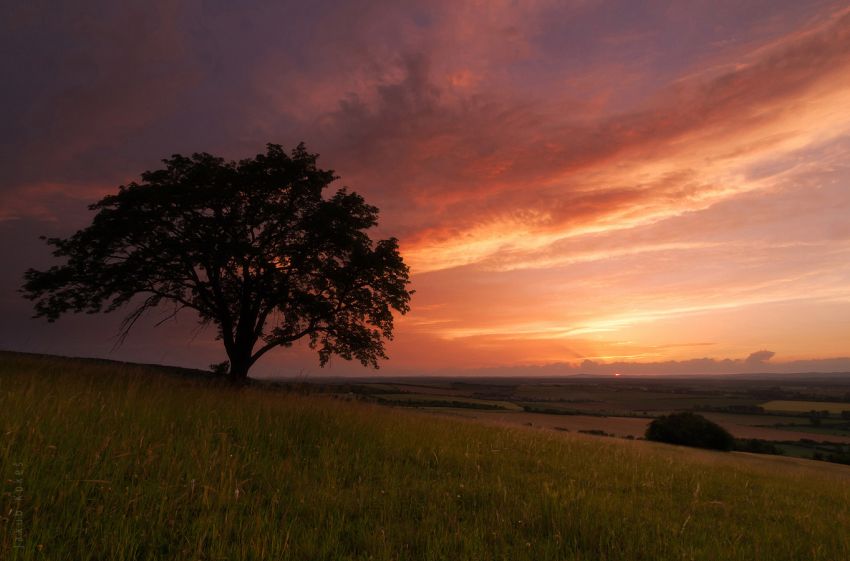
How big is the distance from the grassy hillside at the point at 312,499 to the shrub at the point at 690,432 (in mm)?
50520

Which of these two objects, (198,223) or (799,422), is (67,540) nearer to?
(198,223)

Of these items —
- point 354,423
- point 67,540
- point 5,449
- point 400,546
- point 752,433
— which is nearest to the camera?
point 67,540

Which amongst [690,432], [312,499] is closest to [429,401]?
[690,432]

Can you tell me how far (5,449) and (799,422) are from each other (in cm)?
11781

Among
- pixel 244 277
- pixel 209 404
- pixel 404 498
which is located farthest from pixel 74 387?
pixel 244 277

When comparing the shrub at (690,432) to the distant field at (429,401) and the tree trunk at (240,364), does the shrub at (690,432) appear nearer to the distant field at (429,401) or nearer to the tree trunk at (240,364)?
the distant field at (429,401)

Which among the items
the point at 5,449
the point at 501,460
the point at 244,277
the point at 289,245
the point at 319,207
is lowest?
the point at 501,460

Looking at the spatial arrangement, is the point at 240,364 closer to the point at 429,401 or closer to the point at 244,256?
the point at 244,256

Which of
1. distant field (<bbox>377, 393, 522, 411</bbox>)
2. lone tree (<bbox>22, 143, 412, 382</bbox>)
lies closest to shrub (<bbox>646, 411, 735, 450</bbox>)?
distant field (<bbox>377, 393, 522, 411</bbox>)

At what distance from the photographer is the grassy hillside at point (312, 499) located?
3.73 meters

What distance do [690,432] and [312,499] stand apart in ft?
195

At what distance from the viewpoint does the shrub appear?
49938mm

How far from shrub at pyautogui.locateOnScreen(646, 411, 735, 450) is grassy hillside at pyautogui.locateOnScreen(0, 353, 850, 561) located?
50.5m

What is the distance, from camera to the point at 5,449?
14.3 feet
